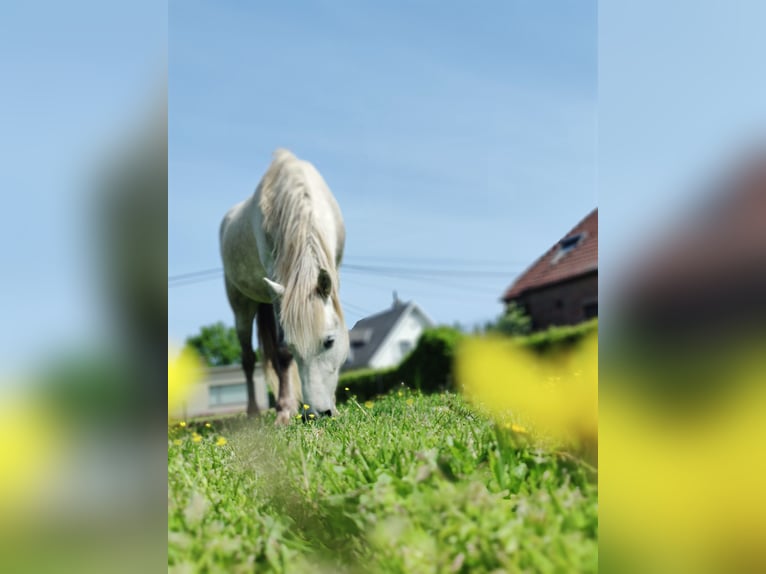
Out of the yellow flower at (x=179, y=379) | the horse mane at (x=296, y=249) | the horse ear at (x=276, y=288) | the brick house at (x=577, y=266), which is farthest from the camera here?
the horse ear at (x=276, y=288)

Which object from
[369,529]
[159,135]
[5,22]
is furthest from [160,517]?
[5,22]

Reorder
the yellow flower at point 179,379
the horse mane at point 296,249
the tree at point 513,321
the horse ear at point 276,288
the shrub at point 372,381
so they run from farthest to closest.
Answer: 1. the shrub at point 372,381
2. the tree at point 513,321
3. the horse ear at point 276,288
4. the horse mane at point 296,249
5. the yellow flower at point 179,379

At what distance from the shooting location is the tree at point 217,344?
2.90m

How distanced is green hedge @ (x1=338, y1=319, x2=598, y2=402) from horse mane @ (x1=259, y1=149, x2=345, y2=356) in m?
0.70

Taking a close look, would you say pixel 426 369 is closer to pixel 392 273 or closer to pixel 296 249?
pixel 296 249

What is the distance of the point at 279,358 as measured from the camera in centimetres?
405

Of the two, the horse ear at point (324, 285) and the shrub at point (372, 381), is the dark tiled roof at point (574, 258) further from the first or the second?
the shrub at point (372, 381)

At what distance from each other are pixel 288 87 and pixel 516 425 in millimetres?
1601

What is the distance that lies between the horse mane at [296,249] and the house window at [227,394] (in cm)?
101

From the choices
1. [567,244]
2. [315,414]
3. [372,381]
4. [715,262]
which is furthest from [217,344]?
[715,262]

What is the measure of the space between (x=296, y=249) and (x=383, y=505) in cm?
201

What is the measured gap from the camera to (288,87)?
2590mm

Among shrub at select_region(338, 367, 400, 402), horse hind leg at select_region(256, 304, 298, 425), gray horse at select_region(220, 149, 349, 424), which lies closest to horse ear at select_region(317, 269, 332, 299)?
gray horse at select_region(220, 149, 349, 424)

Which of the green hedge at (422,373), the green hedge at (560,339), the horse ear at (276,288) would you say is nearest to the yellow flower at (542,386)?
the green hedge at (560,339)
